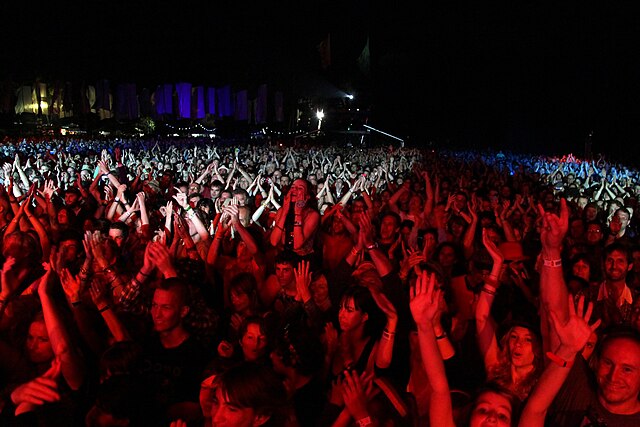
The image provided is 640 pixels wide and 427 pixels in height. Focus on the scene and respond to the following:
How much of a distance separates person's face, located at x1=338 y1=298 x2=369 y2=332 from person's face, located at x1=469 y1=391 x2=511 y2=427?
1.03 metres

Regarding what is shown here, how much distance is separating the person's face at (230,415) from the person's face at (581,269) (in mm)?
3120

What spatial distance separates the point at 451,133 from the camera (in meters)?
48.8

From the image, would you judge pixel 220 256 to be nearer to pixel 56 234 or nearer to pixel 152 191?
pixel 56 234

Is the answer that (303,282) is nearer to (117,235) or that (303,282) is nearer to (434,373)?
(434,373)

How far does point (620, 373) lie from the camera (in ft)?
7.75

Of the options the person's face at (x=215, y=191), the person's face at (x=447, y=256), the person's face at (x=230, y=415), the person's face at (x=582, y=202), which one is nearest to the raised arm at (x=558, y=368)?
the person's face at (x=230, y=415)

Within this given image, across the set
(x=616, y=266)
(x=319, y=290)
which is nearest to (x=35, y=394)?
(x=319, y=290)

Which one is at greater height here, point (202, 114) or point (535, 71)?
point (535, 71)

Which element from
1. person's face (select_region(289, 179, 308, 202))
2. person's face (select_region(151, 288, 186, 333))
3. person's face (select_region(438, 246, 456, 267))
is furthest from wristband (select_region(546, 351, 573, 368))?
person's face (select_region(289, 179, 308, 202))

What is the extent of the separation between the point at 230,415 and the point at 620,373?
5.19ft

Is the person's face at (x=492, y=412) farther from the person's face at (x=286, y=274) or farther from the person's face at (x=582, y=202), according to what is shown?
the person's face at (x=582, y=202)

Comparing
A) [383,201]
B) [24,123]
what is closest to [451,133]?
[24,123]

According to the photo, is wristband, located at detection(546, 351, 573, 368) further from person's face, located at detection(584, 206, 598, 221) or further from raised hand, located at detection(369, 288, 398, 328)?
person's face, located at detection(584, 206, 598, 221)

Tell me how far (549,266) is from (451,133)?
47.3 m
